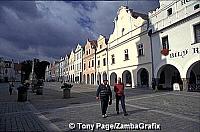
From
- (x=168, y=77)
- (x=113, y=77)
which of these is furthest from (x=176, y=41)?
(x=113, y=77)

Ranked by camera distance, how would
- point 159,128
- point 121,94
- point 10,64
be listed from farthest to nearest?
point 10,64 < point 121,94 < point 159,128

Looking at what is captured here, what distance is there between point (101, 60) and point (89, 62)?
27.5ft

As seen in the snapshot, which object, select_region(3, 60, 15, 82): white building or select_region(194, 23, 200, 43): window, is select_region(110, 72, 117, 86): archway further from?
select_region(3, 60, 15, 82): white building

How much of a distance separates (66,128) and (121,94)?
3.25 m

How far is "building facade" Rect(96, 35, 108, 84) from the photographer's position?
38.7 metres

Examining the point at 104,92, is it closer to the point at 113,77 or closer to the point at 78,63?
the point at 113,77

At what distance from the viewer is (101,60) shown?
40.7 metres

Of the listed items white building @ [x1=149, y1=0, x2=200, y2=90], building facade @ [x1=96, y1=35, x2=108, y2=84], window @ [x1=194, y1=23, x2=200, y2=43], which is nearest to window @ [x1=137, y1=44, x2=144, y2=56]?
white building @ [x1=149, y1=0, x2=200, y2=90]

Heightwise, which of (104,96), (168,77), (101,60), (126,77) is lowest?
(104,96)

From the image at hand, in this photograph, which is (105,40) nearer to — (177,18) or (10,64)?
(177,18)

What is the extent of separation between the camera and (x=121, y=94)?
941 centimetres

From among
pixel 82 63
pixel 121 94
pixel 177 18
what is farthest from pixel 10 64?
pixel 121 94

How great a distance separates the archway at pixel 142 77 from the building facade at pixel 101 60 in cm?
1022

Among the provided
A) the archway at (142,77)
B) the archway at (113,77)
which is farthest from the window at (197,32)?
the archway at (113,77)
